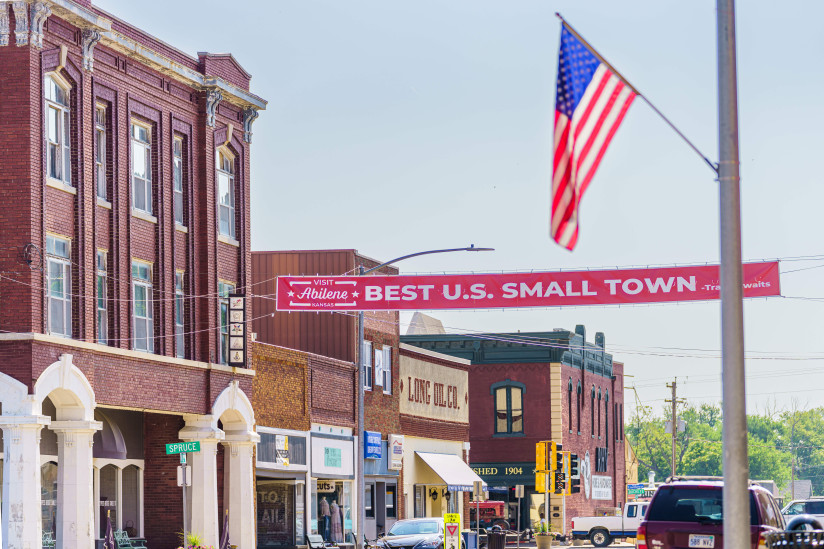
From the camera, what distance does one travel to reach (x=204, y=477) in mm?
36750

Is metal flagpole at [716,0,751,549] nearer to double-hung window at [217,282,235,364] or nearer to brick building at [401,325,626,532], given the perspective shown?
double-hung window at [217,282,235,364]

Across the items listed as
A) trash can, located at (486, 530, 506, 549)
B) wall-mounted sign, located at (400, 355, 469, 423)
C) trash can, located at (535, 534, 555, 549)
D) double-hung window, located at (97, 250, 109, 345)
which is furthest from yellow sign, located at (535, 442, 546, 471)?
double-hung window, located at (97, 250, 109, 345)

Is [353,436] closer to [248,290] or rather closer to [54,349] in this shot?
[248,290]

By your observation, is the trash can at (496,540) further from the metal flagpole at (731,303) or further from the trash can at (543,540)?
the metal flagpole at (731,303)

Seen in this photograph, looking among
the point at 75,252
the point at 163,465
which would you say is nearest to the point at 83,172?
the point at 75,252

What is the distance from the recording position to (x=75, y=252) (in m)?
31.5

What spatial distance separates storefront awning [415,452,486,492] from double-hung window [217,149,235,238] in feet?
54.8

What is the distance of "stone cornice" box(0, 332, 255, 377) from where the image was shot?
29266 millimetres

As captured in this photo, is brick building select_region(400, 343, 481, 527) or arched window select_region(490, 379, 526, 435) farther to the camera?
arched window select_region(490, 379, 526, 435)

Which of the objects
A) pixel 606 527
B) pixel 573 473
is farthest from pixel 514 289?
pixel 606 527

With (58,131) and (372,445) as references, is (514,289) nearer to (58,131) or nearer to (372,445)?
(58,131)

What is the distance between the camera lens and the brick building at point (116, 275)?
2983 cm

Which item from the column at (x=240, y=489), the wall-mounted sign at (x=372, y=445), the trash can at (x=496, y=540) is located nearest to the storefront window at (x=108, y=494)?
the column at (x=240, y=489)

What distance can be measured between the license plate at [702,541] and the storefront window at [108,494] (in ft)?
65.5
